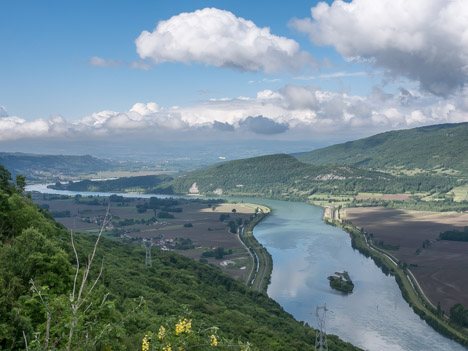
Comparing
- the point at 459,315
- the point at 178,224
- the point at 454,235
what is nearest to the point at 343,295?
the point at 459,315

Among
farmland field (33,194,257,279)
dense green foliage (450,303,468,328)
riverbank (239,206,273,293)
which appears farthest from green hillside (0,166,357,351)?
farmland field (33,194,257,279)

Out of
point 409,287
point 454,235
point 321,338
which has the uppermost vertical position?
point 321,338

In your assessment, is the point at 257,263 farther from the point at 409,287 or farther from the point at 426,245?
the point at 426,245

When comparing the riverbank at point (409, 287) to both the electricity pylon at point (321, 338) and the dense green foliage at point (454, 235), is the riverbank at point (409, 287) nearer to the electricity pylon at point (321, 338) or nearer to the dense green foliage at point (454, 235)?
the electricity pylon at point (321, 338)

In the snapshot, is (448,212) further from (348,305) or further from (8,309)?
(8,309)

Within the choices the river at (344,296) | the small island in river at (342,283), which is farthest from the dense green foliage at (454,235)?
the small island in river at (342,283)

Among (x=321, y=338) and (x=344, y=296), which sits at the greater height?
(x=321, y=338)

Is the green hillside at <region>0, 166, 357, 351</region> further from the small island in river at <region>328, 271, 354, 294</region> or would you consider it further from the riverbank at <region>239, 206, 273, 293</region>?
the small island in river at <region>328, 271, 354, 294</region>
